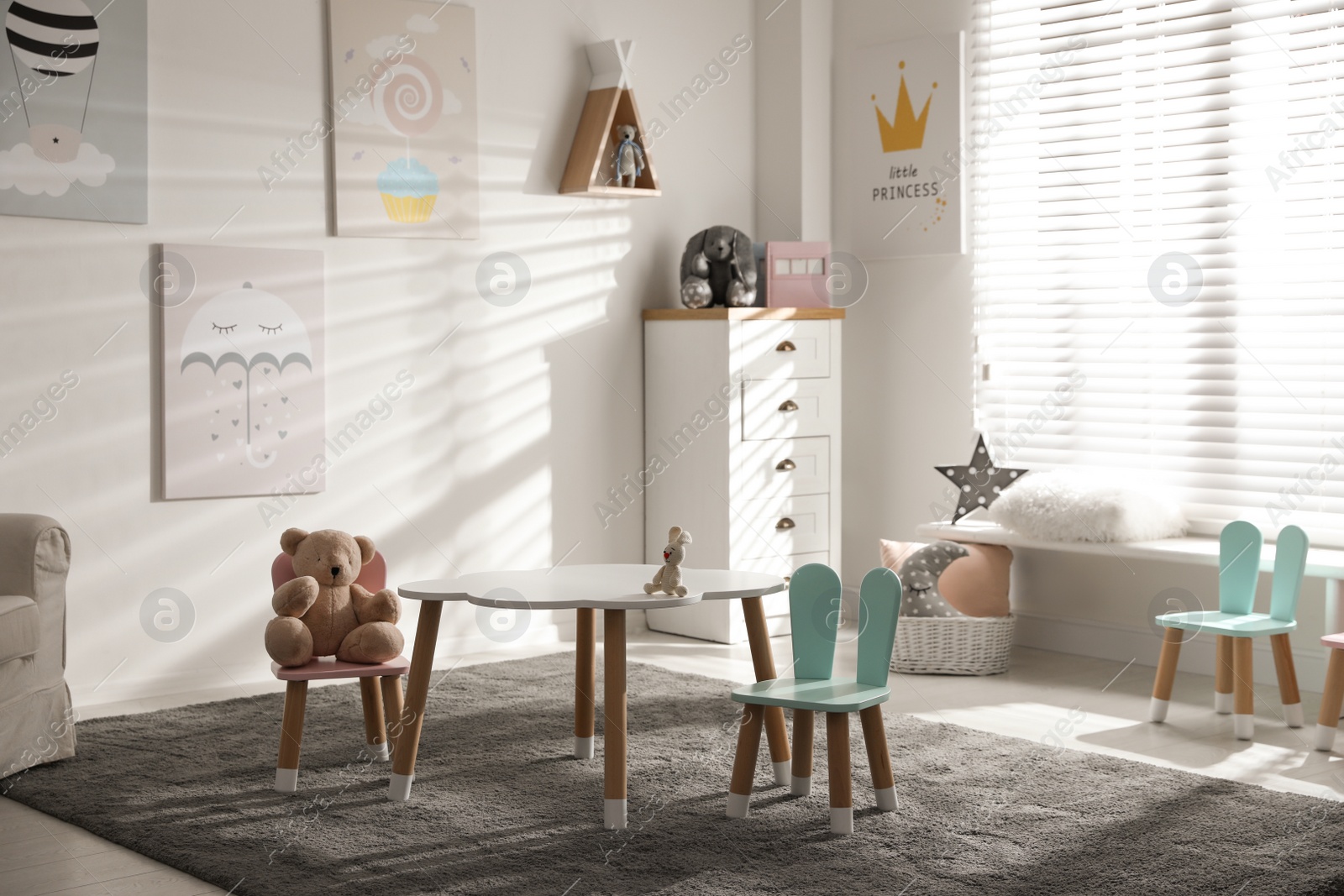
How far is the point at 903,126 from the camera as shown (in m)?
5.57

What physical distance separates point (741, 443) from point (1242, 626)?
6.67 ft

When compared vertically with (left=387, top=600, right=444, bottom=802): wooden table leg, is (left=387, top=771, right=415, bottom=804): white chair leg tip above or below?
below

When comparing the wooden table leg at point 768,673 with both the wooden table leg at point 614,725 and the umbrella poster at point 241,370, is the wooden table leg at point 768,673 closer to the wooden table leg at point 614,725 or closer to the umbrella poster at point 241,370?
the wooden table leg at point 614,725

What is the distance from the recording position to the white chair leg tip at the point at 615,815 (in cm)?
295

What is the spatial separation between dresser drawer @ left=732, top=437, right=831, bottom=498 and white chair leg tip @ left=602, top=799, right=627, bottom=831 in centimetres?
236

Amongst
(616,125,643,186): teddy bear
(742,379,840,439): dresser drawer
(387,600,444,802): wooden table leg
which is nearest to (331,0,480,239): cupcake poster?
(616,125,643,186): teddy bear

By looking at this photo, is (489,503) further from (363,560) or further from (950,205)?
(950,205)

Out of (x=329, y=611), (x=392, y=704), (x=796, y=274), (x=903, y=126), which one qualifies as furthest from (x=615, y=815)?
(x=903, y=126)

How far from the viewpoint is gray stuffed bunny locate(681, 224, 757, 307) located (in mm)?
5336

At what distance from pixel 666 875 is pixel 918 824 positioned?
62cm

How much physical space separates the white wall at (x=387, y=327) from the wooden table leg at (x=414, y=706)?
1558mm

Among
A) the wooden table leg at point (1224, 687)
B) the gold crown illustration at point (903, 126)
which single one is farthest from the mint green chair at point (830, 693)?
the gold crown illustration at point (903, 126)

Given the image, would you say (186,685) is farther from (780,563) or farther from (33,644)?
(780,563)

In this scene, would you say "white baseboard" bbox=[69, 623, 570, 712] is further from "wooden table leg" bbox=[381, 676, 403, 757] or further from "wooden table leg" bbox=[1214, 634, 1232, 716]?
"wooden table leg" bbox=[1214, 634, 1232, 716]
